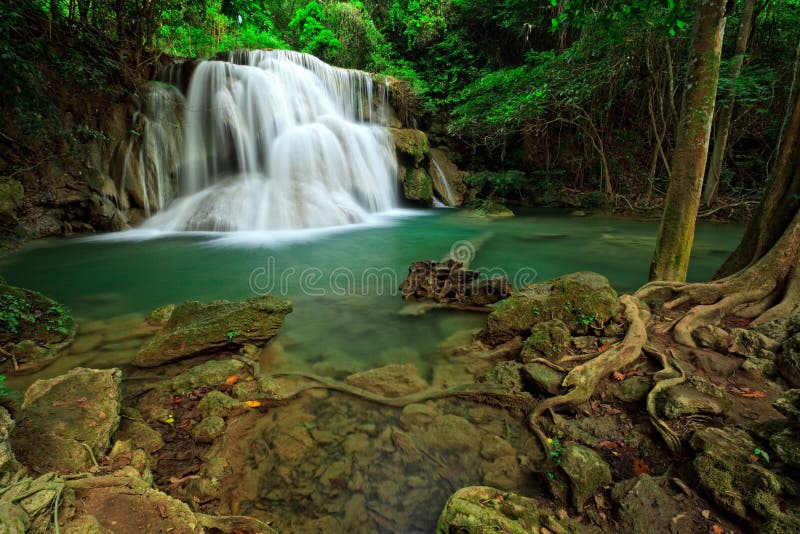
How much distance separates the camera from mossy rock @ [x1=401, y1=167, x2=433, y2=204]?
16344 mm

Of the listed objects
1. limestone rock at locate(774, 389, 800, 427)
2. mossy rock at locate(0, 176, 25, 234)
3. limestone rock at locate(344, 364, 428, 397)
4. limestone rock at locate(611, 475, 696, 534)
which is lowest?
limestone rock at locate(344, 364, 428, 397)

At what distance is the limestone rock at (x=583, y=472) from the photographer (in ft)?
6.31

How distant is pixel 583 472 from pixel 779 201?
3.64 m

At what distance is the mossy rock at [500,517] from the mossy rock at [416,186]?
15114mm

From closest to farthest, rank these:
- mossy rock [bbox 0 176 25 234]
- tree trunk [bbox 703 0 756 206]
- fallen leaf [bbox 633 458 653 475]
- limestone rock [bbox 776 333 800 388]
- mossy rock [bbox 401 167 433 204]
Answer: fallen leaf [bbox 633 458 653 475]
limestone rock [bbox 776 333 800 388]
mossy rock [bbox 0 176 25 234]
tree trunk [bbox 703 0 756 206]
mossy rock [bbox 401 167 433 204]

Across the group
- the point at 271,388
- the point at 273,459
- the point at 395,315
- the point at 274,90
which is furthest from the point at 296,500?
the point at 274,90

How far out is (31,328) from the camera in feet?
12.3

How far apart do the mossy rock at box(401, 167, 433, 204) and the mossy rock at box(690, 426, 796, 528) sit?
14982 mm

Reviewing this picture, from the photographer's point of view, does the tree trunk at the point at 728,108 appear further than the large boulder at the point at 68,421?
Yes

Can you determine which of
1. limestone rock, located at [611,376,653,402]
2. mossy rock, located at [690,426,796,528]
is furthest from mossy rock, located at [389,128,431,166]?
mossy rock, located at [690,426,796,528]

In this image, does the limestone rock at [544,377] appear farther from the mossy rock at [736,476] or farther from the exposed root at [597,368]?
the mossy rock at [736,476]

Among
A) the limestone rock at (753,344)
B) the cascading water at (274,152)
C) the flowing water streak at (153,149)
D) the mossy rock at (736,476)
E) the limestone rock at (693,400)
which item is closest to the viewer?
the mossy rock at (736,476)

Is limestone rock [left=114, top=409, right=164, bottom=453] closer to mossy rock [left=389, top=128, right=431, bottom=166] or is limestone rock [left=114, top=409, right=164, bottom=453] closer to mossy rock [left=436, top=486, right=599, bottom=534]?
mossy rock [left=436, top=486, right=599, bottom=534]

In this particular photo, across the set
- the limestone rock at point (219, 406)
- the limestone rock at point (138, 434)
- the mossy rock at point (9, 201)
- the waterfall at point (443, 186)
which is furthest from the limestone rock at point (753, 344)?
the waterfall at point (443, 186)
